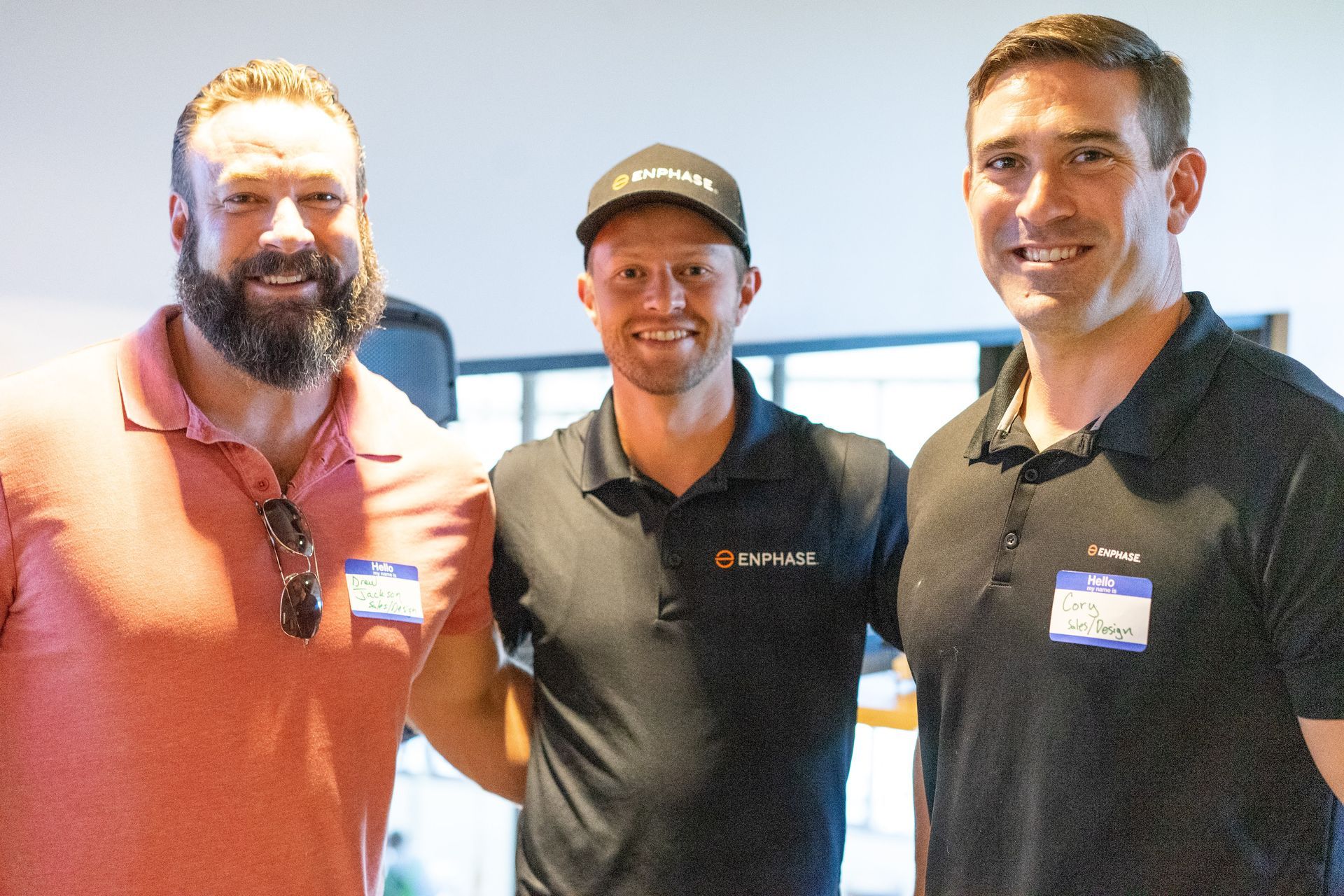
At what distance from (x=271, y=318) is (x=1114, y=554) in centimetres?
119

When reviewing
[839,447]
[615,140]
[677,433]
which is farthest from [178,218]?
[615,140]

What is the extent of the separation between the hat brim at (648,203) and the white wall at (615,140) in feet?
3.88

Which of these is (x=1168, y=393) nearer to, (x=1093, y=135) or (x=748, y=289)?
(x=1093, y=135)

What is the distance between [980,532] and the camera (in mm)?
1690

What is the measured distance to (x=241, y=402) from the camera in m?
1.78

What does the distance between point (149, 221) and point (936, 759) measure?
2.11 m

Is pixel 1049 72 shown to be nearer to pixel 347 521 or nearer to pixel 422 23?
pixel 347 521

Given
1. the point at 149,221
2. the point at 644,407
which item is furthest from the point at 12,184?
the point at 644,407

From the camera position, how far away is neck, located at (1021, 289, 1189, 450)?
1.63 meters

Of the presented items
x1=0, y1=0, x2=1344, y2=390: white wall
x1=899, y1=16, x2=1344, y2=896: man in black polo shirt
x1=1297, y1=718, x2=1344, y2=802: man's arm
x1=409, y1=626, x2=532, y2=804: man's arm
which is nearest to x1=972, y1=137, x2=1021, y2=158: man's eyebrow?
x1=899, y1=16, x2=1344, y2=896: man in black polo shirt

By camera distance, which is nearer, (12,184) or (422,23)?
(12,184)

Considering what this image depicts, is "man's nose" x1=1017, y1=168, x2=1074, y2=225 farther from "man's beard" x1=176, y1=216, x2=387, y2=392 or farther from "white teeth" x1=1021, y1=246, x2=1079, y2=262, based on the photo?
"man's beard" x1=176, y1=216, x2=387, y2=392

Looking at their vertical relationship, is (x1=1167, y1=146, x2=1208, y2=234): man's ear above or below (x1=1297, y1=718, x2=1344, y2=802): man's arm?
above

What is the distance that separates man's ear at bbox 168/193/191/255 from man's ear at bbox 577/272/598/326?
2.31 ft
